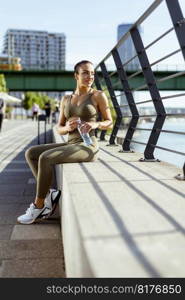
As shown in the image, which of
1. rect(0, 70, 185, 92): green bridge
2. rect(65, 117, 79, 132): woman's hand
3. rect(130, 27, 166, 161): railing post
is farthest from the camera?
rect(0, 70, 185, 92): green bridge

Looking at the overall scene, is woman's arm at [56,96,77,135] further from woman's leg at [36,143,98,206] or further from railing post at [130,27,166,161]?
railing post at [130,27,166,161]

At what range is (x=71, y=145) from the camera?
12.8 ft

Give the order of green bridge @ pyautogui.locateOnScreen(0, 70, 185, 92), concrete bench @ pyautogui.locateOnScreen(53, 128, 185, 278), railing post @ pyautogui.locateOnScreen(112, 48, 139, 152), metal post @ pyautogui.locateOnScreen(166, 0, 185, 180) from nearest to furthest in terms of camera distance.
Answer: concrete bench @ pyautogui.locateOnScreen(53, 128, 185, 278)
metal post @ pyautogui.locateOnScreen(166, 0, 185, 180)
railing post @ pyautogui.locateOnScreen(112, 48, 139, 152)
green bridge @ pyautogui.locateOnScreen(0, 70, 185, 92)

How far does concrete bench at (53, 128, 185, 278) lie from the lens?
1.48 m

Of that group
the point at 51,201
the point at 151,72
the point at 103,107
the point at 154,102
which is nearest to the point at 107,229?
the point at 51,201

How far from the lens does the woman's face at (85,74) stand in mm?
4102

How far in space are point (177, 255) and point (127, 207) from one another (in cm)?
70

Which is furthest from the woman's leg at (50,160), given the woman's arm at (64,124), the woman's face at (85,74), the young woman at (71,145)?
the woman's face at (85,74)

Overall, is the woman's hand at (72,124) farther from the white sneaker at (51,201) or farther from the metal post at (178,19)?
the metal post at (178,19)

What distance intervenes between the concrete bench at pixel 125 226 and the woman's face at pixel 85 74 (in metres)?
1.17

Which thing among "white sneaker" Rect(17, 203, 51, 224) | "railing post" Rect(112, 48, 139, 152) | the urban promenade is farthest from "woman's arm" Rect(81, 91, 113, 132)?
"railing post" Rect(112, 48, 139, 152)

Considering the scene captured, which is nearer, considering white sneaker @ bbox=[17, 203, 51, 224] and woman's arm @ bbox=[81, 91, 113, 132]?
white sneaker @ bbox=[17, 203, 51, 224]

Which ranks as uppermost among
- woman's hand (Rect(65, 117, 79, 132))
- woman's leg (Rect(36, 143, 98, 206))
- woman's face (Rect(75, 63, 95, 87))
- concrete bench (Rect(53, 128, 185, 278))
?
woman's face (Rect(75, 63, 95, 87))

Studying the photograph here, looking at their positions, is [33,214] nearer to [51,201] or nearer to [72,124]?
[51,201]
